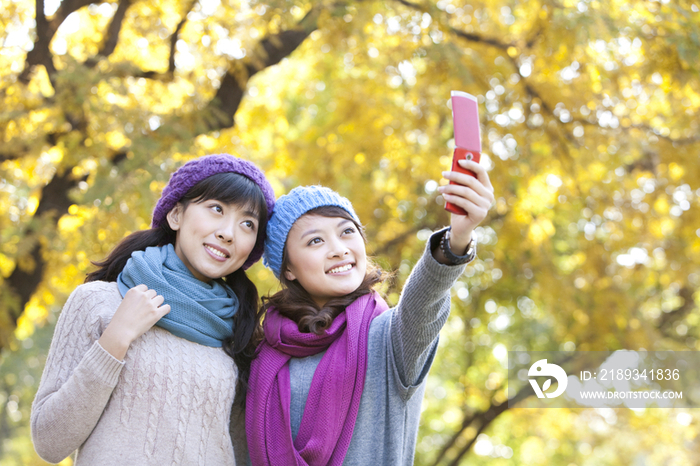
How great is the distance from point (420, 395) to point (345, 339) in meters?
0.31

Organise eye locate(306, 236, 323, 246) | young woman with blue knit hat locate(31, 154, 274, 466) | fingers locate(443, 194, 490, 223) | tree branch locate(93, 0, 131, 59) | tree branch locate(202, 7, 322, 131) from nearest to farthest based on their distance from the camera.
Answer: fingers locate(443, 194, 490, 223) → young woman with blue knit hat locate(31, 154, 274, 466) → eye locate(306, 236, 323, 246) → tree branch locate(202, 7, 322, 131) → tree branch locate(93, 0, 131, 59)

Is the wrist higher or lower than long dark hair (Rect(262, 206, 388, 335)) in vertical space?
higher

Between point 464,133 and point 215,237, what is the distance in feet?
2.96

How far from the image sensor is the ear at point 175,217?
215cm

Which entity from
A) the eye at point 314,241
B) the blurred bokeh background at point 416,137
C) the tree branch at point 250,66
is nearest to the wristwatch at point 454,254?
the eye at point 314,241

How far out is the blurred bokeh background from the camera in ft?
13.0

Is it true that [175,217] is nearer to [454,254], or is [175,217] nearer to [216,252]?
[216,252]

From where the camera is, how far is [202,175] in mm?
2102

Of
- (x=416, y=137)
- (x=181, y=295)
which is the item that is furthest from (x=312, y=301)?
(x=416, y=137)

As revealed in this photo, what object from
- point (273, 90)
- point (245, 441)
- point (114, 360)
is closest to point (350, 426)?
point (245, 441)

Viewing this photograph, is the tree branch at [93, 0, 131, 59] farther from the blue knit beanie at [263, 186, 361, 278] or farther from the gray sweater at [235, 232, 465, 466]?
the gray sweater at [235, 232, 465, 466]

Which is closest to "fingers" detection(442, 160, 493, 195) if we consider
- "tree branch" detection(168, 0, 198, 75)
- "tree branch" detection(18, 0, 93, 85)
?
"tree branch" detection(18, 0, 93, 85)

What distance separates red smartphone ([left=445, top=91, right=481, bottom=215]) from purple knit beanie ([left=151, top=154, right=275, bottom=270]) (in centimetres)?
83

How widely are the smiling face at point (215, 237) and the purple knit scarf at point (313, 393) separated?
266mm
